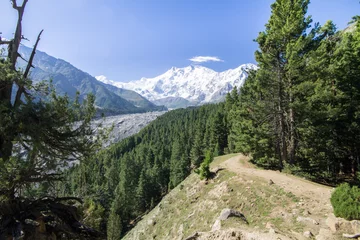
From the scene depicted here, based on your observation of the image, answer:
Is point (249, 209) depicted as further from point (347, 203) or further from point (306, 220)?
point (347, 203)

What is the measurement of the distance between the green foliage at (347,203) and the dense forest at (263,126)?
9483 millimetres

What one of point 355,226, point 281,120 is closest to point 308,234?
point 355,226

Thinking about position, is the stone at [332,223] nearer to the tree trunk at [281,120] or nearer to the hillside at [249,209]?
the hillside at [249,209]

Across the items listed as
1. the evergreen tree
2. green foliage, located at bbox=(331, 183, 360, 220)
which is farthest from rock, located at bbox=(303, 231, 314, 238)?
the evergreen tree

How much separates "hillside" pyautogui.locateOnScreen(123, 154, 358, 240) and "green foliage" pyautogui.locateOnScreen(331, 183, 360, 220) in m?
0.49

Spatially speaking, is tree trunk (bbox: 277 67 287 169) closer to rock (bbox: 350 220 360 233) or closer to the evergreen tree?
rock (bbox: 350 220 360 233)

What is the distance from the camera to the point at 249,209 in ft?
50.8

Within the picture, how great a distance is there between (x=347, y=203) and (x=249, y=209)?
6.30 m

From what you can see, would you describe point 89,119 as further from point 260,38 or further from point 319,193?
point 260,38

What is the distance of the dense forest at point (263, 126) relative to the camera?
747 cm

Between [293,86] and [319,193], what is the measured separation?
361 inches

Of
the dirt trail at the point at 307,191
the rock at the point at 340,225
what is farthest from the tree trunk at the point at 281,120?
the rock at the point at 340,225

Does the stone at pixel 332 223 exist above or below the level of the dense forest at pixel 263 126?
below

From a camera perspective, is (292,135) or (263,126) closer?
(292,135)
